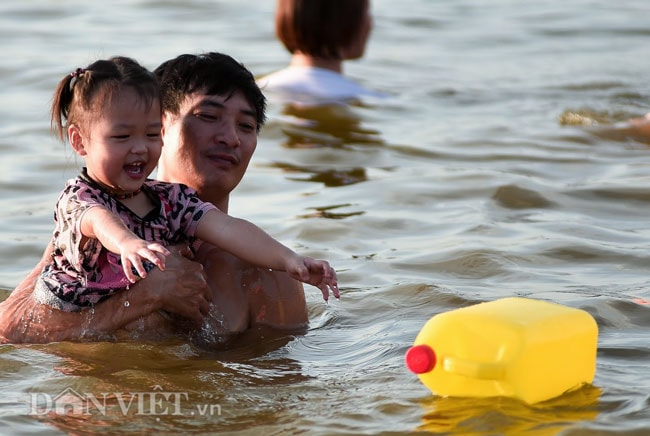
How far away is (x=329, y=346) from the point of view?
14.2 ft

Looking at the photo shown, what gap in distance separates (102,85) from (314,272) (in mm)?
888

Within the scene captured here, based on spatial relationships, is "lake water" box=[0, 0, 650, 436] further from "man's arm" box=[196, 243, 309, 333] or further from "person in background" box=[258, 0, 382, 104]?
"person in background" box=[258, 0, 382, 104]

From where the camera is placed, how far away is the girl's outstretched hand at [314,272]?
374 centimetres

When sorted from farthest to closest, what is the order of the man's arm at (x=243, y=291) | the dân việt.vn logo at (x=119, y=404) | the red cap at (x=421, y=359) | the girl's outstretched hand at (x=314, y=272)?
the man's arm at (x=243, y=291), the girl's outstretched hand at (x=314, y=272), the dân việt.vn logo at (x=119, y=404), the red cap at (x=421, y=359)

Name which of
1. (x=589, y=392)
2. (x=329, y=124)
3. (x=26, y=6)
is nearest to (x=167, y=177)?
(x=589, y=392)

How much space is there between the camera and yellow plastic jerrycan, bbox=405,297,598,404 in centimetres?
Result: 333

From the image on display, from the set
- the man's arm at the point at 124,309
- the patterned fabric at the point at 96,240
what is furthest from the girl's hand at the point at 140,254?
the man's arm at the point at 124,309

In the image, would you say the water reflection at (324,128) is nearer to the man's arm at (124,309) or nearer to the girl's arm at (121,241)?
the man's arm at (124,309)

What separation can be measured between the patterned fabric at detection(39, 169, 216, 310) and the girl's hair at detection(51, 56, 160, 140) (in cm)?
23

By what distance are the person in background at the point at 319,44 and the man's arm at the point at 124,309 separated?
450cm

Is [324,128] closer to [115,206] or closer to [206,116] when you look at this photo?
[206,116]

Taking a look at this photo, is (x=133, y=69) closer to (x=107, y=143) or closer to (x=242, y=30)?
(x=107, y=143)

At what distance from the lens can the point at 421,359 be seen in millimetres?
3311

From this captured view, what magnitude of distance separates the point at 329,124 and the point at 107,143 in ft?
14.8
